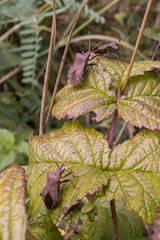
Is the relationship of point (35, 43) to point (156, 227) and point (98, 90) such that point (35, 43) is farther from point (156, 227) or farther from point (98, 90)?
point (156, 227)

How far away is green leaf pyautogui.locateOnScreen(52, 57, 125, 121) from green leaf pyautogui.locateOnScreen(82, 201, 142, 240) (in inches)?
13.7

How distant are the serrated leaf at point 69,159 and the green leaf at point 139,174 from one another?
0.10 feet

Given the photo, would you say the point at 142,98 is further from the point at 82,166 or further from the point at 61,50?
the point at 61,50

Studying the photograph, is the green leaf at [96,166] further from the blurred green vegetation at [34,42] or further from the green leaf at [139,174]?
the blurred green vegetation at [34,42]

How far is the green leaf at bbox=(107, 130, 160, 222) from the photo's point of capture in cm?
61

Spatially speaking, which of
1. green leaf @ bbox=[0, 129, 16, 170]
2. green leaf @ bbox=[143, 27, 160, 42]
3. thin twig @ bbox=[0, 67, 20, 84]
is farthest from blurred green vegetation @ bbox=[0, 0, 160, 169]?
green leaf @ bbox=[0, 129, 16, 170]

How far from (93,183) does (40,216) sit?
19 centimetres

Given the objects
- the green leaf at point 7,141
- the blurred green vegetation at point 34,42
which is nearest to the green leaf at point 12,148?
the green leaf at point 7,141

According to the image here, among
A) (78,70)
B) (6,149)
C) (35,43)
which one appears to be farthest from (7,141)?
(78,70)

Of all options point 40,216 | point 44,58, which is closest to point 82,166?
point 40,216

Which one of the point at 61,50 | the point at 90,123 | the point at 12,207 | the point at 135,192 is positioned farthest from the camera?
the point at 61,50

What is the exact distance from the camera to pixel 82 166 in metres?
0.69

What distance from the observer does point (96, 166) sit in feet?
2.24

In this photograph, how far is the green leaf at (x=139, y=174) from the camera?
605 millimetres
